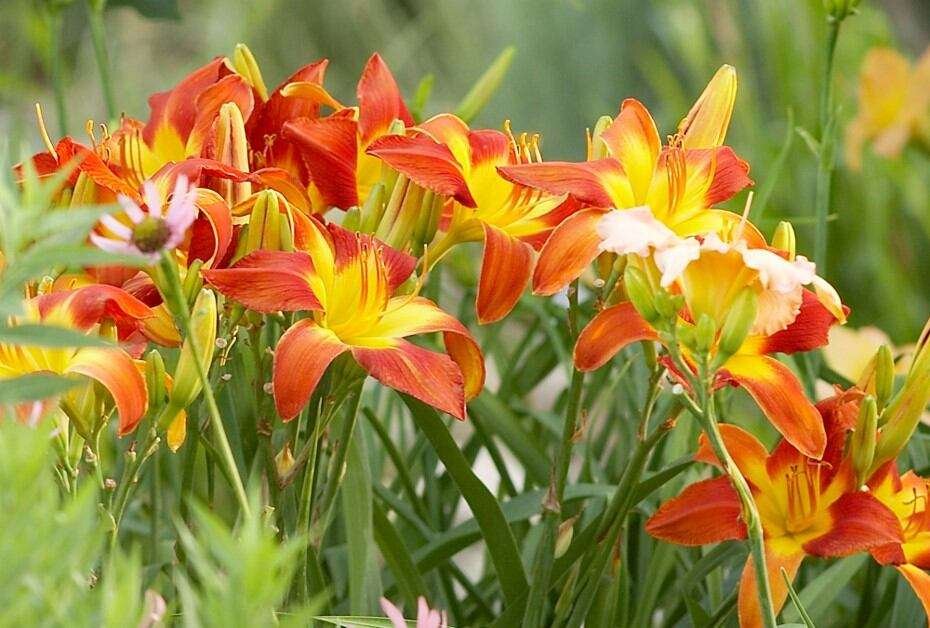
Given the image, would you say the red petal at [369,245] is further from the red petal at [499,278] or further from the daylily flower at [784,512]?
the daylily flower at [784,512]

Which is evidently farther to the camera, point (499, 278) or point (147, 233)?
point (499, 278)

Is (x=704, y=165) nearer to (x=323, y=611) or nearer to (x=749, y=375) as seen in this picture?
(x=749, y=375)

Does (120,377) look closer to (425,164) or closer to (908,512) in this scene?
(425,164)

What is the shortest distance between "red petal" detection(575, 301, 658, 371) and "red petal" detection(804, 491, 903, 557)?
14 centimetres

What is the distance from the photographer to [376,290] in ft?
1.87

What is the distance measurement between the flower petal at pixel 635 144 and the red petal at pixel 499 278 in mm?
62

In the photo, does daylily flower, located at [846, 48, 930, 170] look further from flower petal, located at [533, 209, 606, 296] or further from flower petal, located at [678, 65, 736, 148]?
flower petal, located at [533, 209, 606, 296]

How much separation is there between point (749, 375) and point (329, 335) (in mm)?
171

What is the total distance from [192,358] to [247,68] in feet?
0.72

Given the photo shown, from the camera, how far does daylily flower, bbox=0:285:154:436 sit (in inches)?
19.7

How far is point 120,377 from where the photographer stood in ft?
1.65

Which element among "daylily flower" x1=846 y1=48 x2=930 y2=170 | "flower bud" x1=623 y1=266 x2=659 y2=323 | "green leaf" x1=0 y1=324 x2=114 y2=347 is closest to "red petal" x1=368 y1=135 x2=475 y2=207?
"flower bud" x1=623 y1=266 x2=659 y2=323

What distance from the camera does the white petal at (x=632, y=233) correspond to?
0.50 m

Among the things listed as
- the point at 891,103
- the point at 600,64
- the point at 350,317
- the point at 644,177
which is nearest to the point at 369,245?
the point at 350,317
